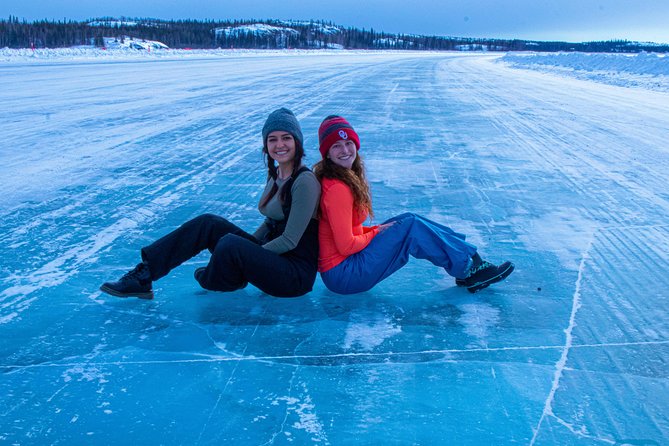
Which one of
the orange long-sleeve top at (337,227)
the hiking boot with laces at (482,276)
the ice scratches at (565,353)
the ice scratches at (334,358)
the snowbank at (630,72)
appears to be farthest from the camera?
the snowbank at (630,72)

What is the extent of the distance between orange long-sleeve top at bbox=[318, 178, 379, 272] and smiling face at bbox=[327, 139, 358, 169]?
0.10 meters

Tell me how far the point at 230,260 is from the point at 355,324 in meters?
0.68

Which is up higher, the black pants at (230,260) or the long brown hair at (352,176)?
the long brown hair at (352,176)

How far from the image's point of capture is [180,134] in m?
8.38

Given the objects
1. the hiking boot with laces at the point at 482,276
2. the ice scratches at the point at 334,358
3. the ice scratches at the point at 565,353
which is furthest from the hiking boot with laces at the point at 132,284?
the ice scratches at the point at 565,353

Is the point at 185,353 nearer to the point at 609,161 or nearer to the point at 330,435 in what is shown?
the point at 330,435

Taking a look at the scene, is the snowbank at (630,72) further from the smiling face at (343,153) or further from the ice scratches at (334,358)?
the ice scratches at (334,358)

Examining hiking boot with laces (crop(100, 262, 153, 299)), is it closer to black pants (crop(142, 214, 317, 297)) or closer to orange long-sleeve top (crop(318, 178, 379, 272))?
black pants (crop(142, 214, 317, 297))

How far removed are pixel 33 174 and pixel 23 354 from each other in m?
3.75

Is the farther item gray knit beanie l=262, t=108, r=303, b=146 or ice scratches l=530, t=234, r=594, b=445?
gray knit beanie l=262, t=108, r=303, b=146

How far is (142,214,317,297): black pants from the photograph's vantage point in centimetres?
294

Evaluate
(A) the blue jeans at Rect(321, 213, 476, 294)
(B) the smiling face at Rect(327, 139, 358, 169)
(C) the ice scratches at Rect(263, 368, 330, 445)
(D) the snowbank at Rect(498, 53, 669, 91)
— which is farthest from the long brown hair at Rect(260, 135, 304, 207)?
(D) the snowbank at Rect(498, 53, 669, 91)

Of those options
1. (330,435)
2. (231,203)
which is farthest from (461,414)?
(231,203)

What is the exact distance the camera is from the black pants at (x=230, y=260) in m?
2.94
